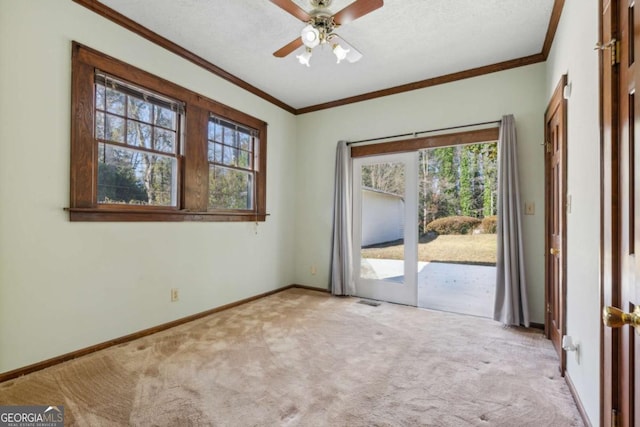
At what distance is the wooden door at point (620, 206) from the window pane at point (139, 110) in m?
3.32

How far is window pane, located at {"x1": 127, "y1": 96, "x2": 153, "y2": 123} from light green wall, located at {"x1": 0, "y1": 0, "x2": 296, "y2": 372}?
12.8 inches

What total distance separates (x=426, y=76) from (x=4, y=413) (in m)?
4.67

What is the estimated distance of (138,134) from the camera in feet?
9.45

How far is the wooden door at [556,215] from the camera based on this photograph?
7.47 feet

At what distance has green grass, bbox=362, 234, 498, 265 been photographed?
744 centimetres

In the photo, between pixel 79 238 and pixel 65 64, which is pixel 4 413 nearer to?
pixel 79 238

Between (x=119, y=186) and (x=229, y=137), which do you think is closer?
(x=119, y=186)

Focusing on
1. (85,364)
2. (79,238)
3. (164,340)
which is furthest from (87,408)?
(79,238)

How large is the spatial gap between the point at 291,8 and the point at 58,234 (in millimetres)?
2417

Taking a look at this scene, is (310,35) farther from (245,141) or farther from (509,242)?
(509,242)

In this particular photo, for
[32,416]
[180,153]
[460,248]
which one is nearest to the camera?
[32,416]

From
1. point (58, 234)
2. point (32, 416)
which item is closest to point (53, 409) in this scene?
point (32, 416)

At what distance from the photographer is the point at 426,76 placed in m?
3.75

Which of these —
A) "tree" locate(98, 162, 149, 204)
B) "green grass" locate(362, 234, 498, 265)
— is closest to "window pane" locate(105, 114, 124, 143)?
"tree" locate(98, 162, 149, 204)
